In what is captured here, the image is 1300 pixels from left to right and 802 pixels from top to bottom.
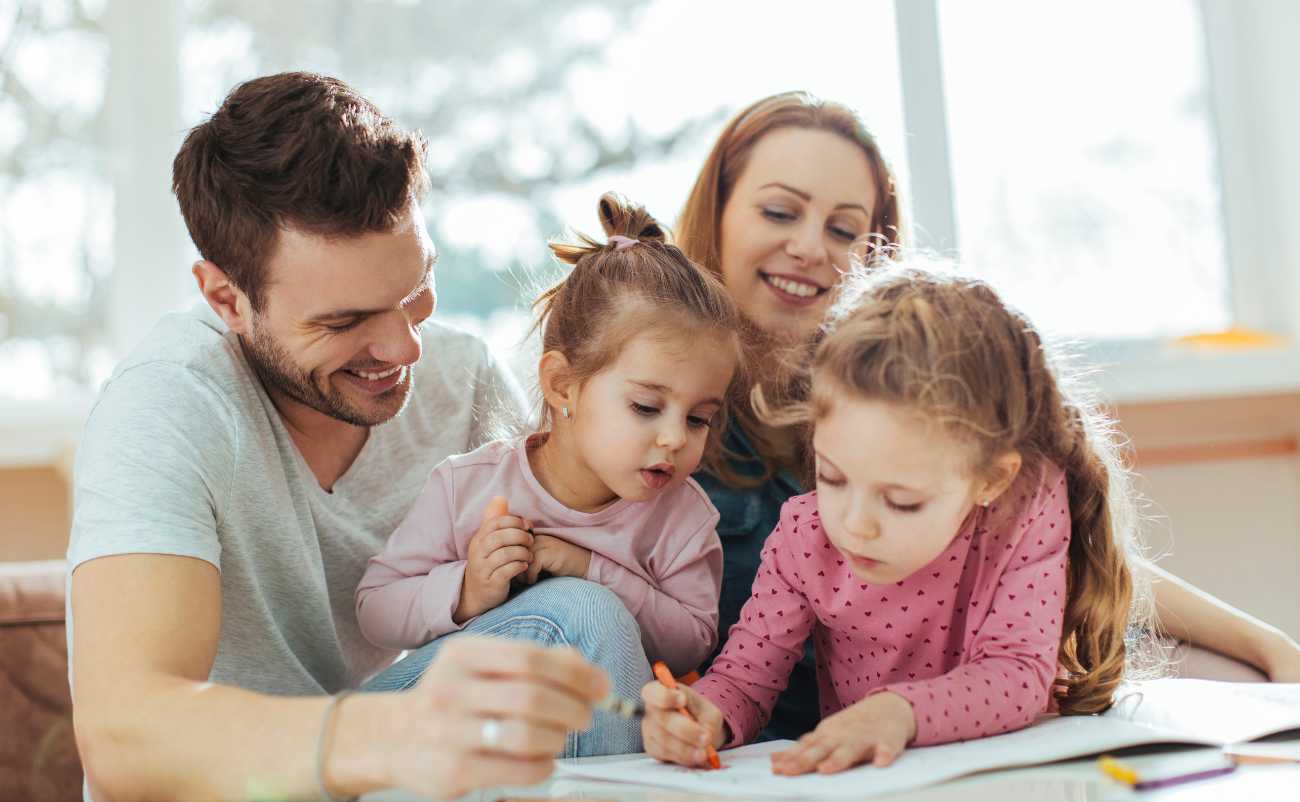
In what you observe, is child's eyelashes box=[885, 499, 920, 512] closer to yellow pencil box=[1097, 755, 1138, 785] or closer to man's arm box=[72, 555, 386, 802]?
yellow pencil box=[1097, 755, 1138, 785]

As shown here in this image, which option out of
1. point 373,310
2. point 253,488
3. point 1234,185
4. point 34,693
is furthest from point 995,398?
point 1234,185

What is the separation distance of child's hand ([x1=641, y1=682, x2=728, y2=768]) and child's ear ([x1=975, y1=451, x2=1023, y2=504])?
0.32m

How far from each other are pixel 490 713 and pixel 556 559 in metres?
0.48

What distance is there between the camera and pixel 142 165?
257cm

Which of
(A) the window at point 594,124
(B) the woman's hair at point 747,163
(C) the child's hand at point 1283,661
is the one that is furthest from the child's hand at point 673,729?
(A) the window at point 594,124

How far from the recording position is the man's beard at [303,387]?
1303 mm

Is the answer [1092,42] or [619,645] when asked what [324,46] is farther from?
[619,645]

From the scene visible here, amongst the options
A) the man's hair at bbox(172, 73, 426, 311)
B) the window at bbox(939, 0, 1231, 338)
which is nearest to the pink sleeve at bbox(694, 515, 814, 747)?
the man's hair at bbox(172, 73, 426, 311)

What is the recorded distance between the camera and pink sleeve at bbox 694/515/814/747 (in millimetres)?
1149

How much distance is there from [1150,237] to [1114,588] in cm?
191

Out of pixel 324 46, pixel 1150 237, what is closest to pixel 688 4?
pixel 324 46

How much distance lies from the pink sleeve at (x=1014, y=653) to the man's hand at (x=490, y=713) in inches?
13.8

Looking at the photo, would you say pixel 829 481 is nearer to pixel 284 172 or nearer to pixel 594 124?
pixel 284 172

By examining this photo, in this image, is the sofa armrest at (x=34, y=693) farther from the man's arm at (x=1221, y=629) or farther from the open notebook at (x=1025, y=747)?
the man's arm at (x=1221, y=629)
